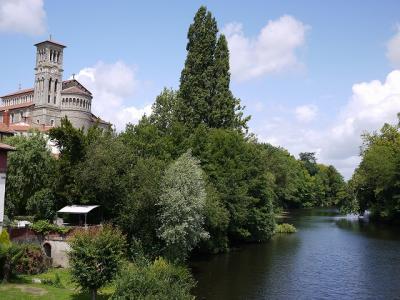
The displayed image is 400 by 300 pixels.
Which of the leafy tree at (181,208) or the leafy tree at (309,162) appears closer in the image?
the leafy tree at (181,208)

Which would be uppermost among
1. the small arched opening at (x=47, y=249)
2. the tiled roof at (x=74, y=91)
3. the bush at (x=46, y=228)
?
the tiled roof at (x=74, y=91)

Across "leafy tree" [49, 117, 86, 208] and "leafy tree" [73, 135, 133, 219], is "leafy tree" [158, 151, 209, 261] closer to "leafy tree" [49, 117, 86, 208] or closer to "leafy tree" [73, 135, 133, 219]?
"leafy tree" [73, 135, 133, 219]

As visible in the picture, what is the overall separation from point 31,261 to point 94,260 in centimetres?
972

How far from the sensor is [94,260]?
2847cm

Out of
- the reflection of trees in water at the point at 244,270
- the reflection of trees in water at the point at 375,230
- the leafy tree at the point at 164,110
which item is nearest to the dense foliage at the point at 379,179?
the reflection of trees in water at the point at 375,230

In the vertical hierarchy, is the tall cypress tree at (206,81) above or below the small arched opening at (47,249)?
above

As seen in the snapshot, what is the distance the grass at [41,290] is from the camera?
28.1 metres

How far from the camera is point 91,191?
4500 centimetres

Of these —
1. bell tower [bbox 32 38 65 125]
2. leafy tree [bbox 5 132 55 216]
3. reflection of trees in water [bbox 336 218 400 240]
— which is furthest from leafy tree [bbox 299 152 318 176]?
leafy tree [bbox 5 132 55 216]

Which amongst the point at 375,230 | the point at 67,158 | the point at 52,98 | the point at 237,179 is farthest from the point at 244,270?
the point at 52,98

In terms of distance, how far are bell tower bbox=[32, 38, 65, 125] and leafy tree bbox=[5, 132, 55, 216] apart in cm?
6444

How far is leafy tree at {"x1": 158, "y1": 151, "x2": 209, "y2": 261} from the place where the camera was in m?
39.2

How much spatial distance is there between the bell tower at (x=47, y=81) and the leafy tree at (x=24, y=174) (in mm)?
64442

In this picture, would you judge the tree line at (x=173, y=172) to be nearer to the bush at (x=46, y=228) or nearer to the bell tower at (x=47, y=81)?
the bush at (x=46, y=228)
